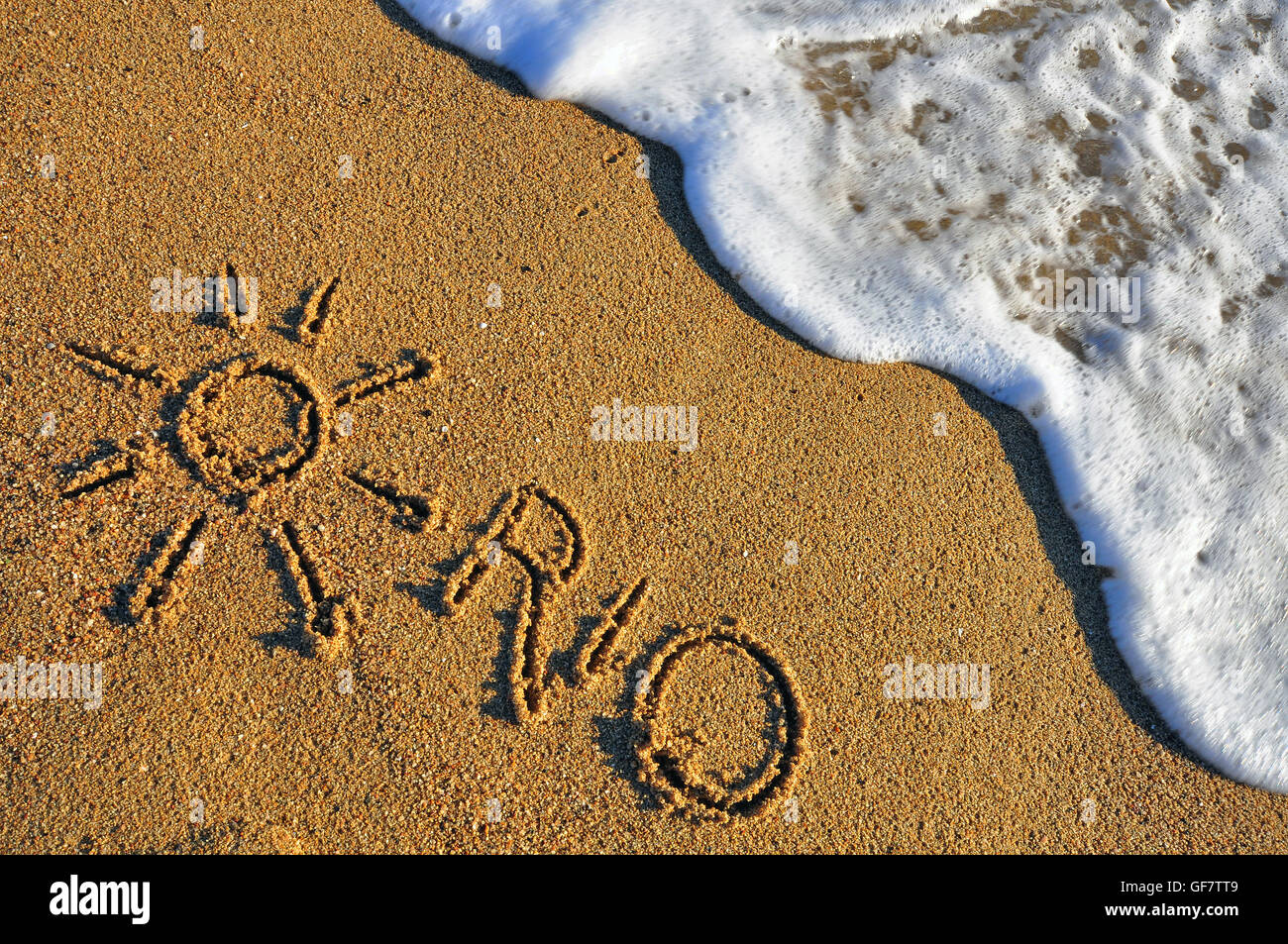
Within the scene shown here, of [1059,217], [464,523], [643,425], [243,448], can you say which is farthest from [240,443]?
[1059,217]

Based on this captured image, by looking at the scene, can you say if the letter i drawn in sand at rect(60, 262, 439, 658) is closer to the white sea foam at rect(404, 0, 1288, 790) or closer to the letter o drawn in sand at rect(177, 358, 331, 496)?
the letter o drawn in sand at rect(177, 358, 331, 496)

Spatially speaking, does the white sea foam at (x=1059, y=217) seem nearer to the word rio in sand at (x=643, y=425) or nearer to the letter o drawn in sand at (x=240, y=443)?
the word rio in sand at (x=643, y=425)

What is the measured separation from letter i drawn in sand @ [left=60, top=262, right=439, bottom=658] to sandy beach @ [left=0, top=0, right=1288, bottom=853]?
0.02m

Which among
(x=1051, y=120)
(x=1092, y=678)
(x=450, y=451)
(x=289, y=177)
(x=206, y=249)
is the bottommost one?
(x=1092, y=678)

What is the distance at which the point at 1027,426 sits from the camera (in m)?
3.71

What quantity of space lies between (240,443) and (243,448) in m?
0.02

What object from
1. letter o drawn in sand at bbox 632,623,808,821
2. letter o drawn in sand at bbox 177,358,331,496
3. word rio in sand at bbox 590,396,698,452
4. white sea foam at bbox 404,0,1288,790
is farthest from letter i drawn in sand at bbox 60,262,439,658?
white sea foam at bbox 404,0,1288,790

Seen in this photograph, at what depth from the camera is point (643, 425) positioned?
11.2 ft

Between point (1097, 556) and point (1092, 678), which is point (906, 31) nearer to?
point (1097, 556)

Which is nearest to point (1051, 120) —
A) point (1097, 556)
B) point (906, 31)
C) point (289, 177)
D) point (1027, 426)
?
point (906, 31)

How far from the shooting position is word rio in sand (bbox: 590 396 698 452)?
3.40 meters

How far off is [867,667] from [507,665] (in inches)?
57.6

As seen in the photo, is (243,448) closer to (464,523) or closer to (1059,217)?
(464,523)
